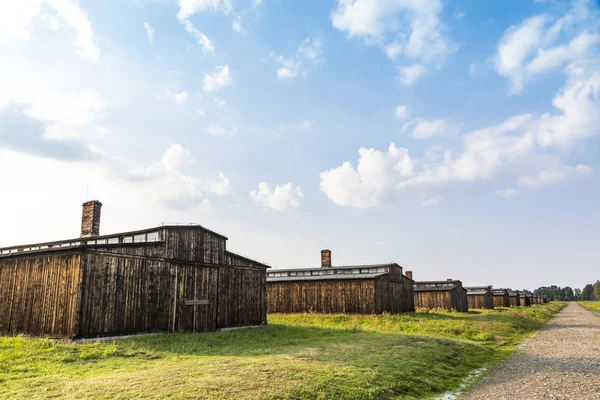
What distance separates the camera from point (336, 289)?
4088 centimetres

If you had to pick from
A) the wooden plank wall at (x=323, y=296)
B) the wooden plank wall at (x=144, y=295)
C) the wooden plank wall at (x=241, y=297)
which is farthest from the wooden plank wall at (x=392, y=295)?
the wooden plank wall at (x=144, y=295)

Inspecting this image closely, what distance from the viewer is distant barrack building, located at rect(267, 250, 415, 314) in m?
40.0

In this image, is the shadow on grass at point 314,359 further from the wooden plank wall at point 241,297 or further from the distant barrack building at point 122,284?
the wooden plank wall at point 241,297


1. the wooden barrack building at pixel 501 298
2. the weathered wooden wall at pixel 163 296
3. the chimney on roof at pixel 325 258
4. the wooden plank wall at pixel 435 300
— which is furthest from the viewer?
the wooden barrack building at pixel 501 298

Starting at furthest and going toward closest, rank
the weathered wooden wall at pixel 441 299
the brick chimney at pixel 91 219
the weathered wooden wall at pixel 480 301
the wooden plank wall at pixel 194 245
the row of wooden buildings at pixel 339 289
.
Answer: the weathered wooden wall at pixel 480 301
the weathered wooden wall at pixel 441 299
the row of wooden buildings at pixel 339 289
the brick chimney at pixel 91 219
the wooden plank wall at pixel 194 245

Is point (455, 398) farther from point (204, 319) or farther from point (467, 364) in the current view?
point (204, 319)

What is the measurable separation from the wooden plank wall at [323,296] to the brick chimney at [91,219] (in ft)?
66.4

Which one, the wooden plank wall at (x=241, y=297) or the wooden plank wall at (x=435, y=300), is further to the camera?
the wooden plank wall at (x=435, y=300)

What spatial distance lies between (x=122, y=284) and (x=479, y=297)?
211ft

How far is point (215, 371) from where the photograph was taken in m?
13.5

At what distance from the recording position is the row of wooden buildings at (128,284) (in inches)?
803

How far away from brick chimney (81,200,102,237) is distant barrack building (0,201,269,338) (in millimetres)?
62

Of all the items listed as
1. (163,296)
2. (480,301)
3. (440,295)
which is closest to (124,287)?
(163,296)

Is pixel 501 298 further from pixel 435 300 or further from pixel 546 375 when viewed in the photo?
pixel 546 375
